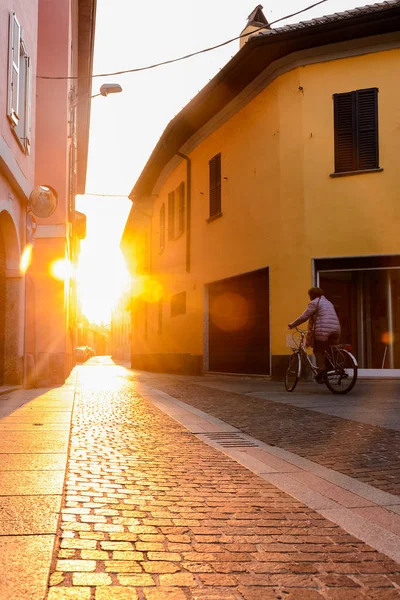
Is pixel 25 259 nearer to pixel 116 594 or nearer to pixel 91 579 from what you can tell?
pixel 91 579

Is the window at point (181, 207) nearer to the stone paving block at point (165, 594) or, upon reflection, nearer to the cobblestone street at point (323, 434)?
the cobblestone street at point (323, 434)

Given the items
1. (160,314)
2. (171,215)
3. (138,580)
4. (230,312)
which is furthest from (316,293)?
(160,314)

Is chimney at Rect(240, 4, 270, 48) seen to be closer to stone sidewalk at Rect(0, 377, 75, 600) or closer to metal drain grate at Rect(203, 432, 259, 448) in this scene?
stone sidewalk at Rect(0, 377, 75, 600)

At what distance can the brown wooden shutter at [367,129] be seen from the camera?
13695 millimetres

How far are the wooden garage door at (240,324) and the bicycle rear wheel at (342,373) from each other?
4631 mm

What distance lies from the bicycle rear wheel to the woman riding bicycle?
163 millimetres

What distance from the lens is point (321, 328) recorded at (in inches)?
411

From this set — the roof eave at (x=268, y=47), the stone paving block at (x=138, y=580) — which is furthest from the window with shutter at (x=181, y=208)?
the stone paving block at (x=138, y=580)

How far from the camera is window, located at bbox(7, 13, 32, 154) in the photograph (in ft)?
31.0

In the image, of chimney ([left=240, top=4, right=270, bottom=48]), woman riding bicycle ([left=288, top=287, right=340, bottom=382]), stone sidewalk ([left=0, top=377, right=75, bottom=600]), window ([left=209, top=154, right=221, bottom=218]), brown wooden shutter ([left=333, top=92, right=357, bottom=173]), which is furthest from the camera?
chimney ([left=240, top=4, right=270, bottom=48])

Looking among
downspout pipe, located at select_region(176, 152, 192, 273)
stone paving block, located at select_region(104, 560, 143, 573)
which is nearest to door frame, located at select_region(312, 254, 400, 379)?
downspout pipe, located at select_region(176, 152, 192, 273)

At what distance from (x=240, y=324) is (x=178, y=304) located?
4.93 meters

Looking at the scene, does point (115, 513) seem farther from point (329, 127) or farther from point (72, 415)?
point (329, 127)

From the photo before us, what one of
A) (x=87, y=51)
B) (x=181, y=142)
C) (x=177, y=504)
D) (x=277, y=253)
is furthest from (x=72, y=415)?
(x=87, y=51)
